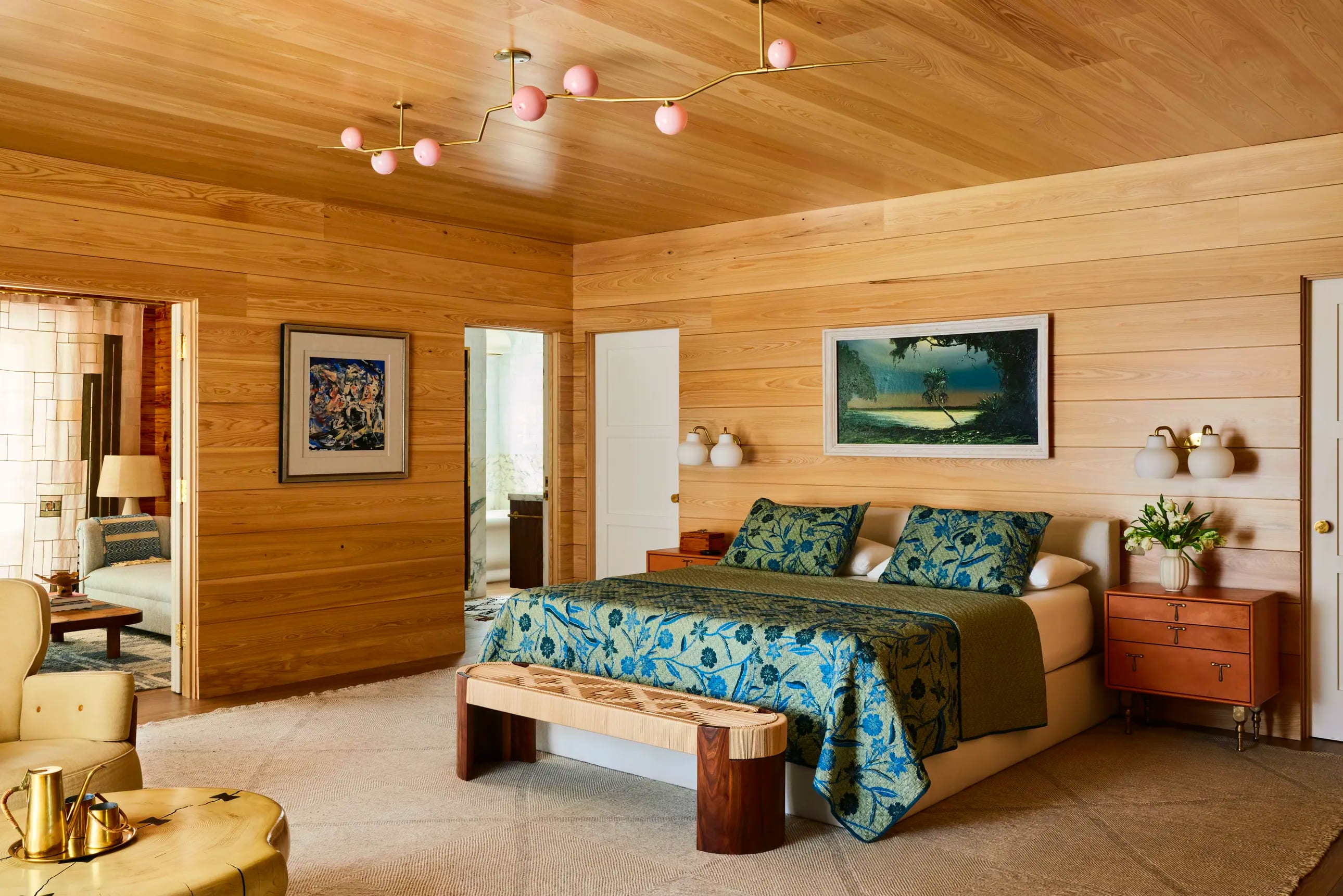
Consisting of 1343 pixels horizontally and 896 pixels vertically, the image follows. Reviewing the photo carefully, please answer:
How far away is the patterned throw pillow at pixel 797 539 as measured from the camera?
5.05 meters

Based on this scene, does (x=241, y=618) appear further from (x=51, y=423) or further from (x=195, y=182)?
(x=51, y=423)

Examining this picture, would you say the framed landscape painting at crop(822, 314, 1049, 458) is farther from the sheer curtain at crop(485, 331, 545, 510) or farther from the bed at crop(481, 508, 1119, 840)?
the sheer curtain at crop(485, 331, 545, 510)

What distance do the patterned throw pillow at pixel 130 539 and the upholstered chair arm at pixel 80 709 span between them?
14.7ft

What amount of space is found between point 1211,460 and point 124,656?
5.77 metres

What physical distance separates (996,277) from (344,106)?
306cm

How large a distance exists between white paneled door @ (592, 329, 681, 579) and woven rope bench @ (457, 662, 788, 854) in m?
2.57

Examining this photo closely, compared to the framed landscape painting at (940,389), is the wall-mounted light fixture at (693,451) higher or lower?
lower

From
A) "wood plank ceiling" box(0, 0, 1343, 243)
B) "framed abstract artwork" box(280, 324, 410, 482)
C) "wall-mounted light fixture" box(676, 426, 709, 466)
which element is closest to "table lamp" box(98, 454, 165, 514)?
"framed abstract artwork" box(280, 324, 410, 482)

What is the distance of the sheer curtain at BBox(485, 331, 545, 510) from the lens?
30.6ft

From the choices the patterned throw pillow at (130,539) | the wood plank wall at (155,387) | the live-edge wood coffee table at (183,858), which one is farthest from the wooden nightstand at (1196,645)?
the wood plank wall at (155,387)

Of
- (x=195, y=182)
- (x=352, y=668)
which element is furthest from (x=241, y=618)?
(x=195, y=182)

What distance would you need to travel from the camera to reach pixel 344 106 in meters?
3.87

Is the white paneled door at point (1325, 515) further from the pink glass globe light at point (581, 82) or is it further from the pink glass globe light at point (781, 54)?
the pink glass globe light at point (581, 82)

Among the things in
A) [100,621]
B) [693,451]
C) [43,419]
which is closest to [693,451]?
[693,451]
